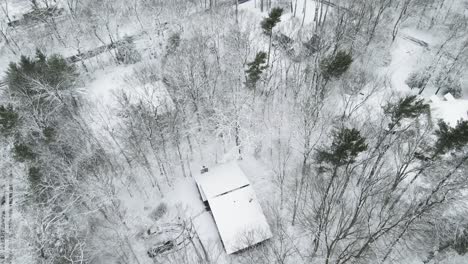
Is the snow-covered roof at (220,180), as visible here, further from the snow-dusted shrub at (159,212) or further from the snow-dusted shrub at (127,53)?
the snow-dusted shrub at (127,53)

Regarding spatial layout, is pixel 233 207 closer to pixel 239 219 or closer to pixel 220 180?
pixel 239 219

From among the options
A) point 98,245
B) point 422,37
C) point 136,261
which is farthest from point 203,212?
point 422,37

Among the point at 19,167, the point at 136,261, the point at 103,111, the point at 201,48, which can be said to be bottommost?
the point at 136,261

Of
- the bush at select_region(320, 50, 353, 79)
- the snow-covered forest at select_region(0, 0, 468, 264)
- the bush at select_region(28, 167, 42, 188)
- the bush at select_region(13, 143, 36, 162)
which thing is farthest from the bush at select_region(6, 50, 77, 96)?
the bush at select_region(320, 50, 353, 79)

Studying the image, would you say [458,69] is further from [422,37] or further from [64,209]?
[64,209]

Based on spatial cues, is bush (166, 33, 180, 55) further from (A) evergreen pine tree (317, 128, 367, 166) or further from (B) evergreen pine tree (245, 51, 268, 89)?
(A) evergreen pine tree (317, 128, 367, 166)

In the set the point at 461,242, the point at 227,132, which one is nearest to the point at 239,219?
the point at 227,132
